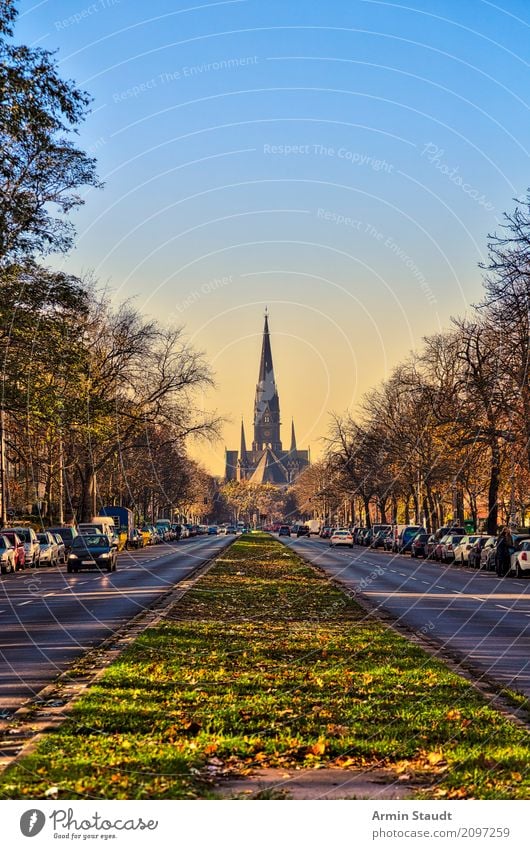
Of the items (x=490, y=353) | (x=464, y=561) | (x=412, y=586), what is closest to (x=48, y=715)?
(x=412, y=586)

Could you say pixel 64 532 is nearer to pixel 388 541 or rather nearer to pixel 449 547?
pixel 449 547

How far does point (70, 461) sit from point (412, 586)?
47388 millimetres

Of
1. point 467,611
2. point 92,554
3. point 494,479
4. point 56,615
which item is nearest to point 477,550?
point 494,479

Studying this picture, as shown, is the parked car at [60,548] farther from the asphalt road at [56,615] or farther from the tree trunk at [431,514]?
the tree trunk at [431,514]

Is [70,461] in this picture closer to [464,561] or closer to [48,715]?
[464,561]

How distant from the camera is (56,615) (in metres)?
25.5

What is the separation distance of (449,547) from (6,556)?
27.3 meters

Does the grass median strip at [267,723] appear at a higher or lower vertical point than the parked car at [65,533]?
lower

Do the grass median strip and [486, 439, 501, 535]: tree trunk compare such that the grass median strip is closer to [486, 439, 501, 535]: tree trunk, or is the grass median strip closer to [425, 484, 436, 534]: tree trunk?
[486, 439, 501, 535]: tree trunk

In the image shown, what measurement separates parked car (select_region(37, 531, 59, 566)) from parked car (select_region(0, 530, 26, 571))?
4.13 m

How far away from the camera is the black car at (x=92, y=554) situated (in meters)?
49.1

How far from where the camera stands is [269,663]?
1545 cm

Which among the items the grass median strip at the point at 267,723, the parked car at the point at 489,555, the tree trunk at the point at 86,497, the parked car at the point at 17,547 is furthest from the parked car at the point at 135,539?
the grass median strip at the point at 267,723

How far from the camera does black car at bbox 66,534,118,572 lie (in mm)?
49094
